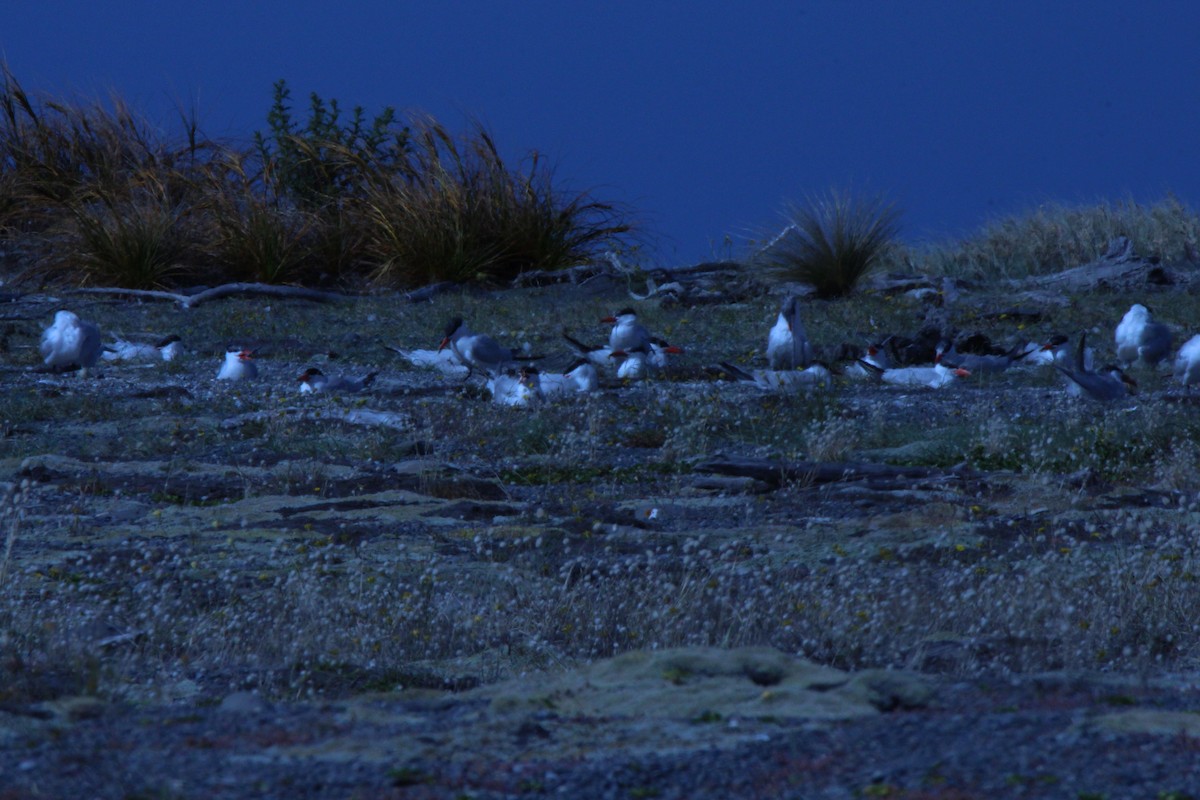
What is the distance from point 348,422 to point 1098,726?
667 cm

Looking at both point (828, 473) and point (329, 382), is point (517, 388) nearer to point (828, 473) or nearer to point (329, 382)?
point (329, 382)

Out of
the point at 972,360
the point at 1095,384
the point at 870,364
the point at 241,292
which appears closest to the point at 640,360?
the point at 870,364

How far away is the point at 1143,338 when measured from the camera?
11125 mm

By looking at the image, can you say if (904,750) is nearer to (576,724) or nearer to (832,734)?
(832,734)

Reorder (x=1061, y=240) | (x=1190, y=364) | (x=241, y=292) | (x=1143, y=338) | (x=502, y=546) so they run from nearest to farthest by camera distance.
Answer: (x=502, y=546), (x=1190, y=364), (x=1143, y=338), (x=241, y=292), (x=1061, y=240)

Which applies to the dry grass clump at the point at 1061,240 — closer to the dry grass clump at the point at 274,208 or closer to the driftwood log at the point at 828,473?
the dry grass clump at the point at 274,208

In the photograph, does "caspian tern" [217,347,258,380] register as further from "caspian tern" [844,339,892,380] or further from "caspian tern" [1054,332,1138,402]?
"caspian tern" [1054,332,1138,402]

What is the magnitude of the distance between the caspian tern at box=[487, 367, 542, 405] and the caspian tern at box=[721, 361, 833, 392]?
162cm

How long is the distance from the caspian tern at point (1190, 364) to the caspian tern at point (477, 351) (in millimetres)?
5000

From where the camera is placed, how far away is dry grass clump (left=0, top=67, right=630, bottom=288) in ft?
57.7

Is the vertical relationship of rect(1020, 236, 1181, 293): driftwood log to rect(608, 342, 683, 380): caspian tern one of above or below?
above

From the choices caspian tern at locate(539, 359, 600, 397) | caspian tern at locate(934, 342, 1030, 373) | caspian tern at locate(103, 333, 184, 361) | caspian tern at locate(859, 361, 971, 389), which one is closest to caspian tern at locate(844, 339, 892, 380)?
caspian tern at locate(859, 361, 971, 389)

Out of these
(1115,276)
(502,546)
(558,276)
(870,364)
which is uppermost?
(558,276)

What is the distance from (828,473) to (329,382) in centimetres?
467
